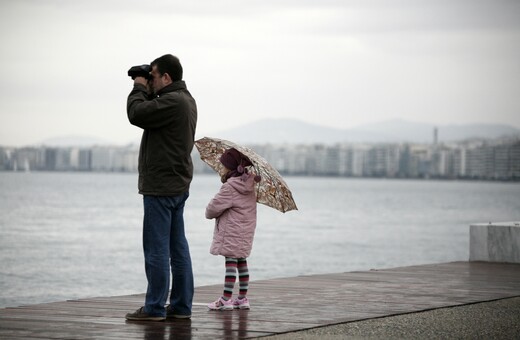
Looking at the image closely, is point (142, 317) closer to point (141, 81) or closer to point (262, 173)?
point (262, 173)

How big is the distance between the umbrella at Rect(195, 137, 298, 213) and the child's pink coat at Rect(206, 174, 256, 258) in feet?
0.30

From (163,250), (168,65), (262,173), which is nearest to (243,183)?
(262,173)

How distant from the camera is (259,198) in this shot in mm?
8461

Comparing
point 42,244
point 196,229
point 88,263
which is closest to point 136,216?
point 196,229

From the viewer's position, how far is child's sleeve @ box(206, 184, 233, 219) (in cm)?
827

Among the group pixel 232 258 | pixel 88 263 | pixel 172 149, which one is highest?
pixel 172 149

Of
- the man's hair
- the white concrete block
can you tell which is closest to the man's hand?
the man's hair

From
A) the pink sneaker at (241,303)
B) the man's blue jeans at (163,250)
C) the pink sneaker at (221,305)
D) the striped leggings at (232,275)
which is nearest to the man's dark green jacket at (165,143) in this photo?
the man's blue jeans at (163,250)

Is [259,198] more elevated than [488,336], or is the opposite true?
[259,198]

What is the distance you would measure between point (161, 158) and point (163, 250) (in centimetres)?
65

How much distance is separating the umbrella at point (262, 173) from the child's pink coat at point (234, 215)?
0.30ft

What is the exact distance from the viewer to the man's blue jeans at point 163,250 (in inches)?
293

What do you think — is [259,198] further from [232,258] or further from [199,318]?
[199,318]

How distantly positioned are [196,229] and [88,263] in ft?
70.5
